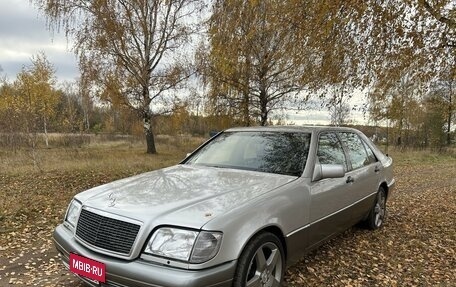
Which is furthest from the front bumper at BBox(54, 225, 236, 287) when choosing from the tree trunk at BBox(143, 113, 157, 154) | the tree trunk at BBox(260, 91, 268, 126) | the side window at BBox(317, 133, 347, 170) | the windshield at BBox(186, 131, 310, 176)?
the tree trunk at BBox(143, 113, 157, 154)

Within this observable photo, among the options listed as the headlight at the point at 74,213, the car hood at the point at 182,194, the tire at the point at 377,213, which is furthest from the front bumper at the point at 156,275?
the tire at the point at 377,213

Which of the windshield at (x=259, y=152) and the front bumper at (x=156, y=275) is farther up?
the windshield at (x=259, y=152)

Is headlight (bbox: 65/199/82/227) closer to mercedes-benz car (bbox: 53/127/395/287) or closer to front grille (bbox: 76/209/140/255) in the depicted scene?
mercedes-benz car (bbox: 53/127/395/287)

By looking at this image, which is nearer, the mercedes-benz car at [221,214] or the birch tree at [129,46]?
the mercedes-benz car at [221,214]

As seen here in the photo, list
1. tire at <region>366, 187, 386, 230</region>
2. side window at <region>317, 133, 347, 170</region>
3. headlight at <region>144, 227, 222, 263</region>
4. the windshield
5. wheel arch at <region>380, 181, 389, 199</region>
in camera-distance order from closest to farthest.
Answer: headlight at <region>144, 227, 222, 263</region>, the windshield, side window at <region>317, 133, 347, 170</region>, tire at <region>366, 187, 386, 230</region>, wheel arch at <region>380, 181, 389, 199</region>

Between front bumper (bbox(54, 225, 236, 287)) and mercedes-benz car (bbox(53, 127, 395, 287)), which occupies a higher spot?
mercedes-benz car (bbox(53, 127, 395, 287))

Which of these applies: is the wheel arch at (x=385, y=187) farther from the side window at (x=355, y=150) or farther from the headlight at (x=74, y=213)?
the headlight at (x=74, y=213)

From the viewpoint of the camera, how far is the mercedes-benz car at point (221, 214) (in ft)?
8.44

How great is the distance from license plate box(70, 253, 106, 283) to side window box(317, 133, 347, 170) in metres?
2.50

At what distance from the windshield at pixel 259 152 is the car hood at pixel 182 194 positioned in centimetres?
19

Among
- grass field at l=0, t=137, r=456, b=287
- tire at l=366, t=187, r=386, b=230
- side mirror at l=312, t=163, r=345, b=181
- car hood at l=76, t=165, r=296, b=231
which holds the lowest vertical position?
grass field at l=0, t=137, r=456, b=287

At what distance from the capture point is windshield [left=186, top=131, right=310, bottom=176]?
3900 millimetres

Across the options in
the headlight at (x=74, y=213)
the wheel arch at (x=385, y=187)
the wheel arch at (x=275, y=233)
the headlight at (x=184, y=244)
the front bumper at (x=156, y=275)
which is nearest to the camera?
the front bumper at (x=156, y=275)

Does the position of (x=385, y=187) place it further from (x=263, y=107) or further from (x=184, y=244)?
(x=263, y=107)
